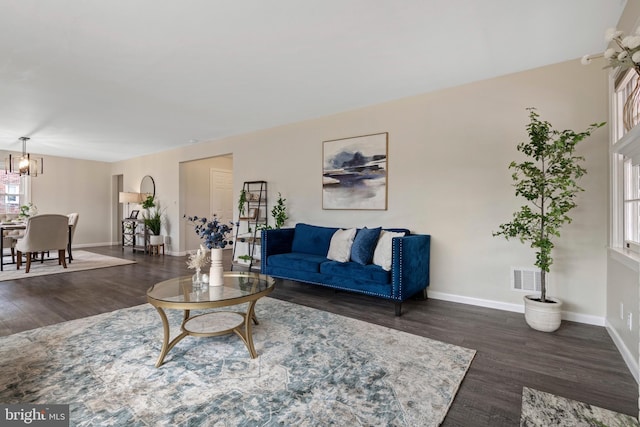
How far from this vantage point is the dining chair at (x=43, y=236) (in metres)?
5.06

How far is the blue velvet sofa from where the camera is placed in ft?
10.3

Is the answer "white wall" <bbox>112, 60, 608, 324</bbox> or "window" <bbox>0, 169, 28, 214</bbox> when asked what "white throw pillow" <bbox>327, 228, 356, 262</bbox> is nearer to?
"white wall" <bbox>112, 60, 608, 324</bbox>

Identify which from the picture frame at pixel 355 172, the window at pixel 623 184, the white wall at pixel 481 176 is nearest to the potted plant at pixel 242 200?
the white wall at pixel 481 176

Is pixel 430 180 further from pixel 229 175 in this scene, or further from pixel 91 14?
pixel 229 175

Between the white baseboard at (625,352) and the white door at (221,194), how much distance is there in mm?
7335

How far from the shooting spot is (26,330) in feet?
8.82

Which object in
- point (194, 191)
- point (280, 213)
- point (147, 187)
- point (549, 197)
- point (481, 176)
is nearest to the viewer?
point (549, 197)

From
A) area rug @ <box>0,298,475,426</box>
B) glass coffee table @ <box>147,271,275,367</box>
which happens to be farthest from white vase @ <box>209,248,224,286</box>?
area rug @ <box>0,298,475,426</box>

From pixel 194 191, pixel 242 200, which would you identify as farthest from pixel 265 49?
pixel 194 191

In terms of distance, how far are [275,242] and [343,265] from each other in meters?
1.27

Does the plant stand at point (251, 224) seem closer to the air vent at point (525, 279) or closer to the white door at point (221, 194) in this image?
the white door at point (221, 194)

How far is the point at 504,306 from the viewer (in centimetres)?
329

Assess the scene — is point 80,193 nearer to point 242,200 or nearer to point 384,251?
point 242,200

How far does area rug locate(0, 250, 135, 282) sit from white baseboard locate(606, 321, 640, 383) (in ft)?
23.0
